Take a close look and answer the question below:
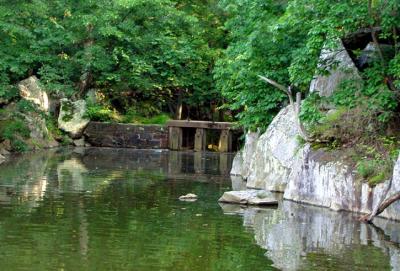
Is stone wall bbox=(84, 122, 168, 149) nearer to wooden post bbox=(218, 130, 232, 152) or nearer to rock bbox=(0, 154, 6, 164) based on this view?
wooden post bbox=(218, 130, 232, 152)

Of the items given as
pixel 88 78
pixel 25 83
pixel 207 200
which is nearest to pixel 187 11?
pixel 88 78

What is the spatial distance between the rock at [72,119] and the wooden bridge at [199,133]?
14.2 ft

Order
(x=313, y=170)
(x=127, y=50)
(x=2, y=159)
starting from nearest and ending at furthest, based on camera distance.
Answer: (x=313, y=170)
(x=2, y=159)
(x=127, y=50)

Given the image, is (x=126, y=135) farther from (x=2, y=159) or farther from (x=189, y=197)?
(x=189, y=197)

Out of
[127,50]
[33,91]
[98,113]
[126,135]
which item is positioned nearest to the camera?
[33,91]

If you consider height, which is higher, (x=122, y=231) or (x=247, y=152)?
(x=247, y=152)

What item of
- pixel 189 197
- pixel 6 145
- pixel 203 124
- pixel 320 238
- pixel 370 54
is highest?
pixel 370 54

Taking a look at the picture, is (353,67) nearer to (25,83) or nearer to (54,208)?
(54,208)

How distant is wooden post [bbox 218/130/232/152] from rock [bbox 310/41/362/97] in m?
17.2

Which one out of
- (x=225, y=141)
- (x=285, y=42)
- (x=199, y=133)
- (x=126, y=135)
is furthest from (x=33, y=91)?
(x=285, y=42)

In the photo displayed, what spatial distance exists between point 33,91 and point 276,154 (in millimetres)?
18550

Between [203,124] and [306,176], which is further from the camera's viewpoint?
[203,124]

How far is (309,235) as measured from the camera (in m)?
14.1

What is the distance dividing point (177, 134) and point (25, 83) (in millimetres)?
7776
